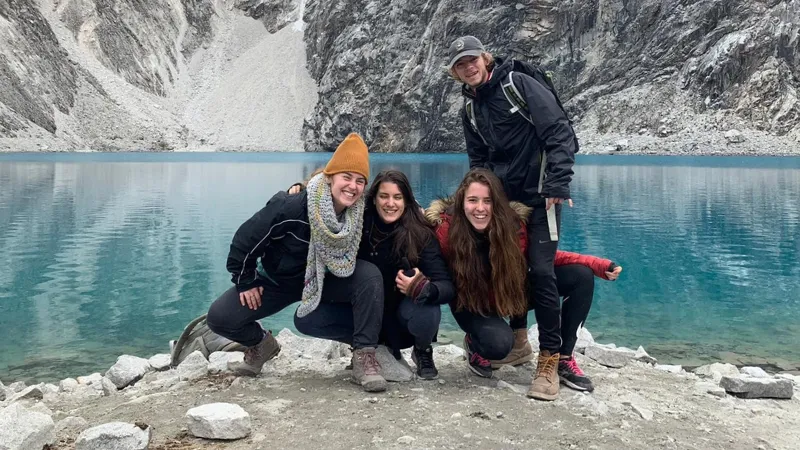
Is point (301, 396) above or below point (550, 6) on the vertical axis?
below

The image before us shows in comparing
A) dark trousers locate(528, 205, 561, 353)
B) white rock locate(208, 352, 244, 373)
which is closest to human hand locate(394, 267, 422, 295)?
dark trousers locate(528, 205, 561, 353)

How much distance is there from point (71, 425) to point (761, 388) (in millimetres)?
5378

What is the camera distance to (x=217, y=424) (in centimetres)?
425

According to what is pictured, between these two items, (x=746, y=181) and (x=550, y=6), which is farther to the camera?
(x=550, y=6)

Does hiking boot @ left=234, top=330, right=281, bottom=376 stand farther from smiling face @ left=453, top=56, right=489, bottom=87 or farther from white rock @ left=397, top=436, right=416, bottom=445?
smiling face @ left=453, top=56, right=489, bottom=87

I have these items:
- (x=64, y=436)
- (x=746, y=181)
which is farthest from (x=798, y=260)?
(x=746, y=181)

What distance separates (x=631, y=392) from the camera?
5484 millimetres

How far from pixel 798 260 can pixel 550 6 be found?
7478 cm

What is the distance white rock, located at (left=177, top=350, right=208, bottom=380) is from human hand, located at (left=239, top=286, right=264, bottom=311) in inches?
39.1

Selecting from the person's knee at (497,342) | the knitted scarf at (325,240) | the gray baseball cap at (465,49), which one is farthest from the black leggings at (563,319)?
the gray baseball cap at (465,49)

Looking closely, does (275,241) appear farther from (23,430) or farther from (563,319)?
(563,319)

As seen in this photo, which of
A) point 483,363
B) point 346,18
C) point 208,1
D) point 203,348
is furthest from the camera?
point 208,1

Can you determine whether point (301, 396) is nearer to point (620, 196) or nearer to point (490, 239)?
point (490, 239)

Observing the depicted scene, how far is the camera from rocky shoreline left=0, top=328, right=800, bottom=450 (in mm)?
4246
